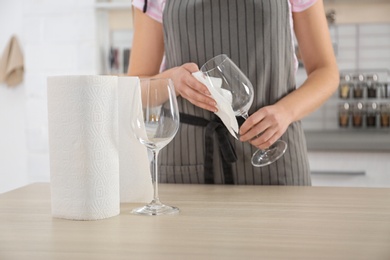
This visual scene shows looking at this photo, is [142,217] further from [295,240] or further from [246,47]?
[246,47]

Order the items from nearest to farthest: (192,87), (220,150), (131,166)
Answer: (131,166) → (192,87) → (220,150)

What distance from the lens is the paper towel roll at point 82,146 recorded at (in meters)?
1.00

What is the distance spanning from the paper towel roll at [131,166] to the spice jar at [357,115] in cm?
223

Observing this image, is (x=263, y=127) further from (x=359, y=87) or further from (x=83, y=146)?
(x=359, y=87)

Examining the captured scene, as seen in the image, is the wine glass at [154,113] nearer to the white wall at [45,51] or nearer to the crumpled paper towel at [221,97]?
the crumpled paper towel at [221,97]

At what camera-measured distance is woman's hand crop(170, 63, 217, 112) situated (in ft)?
4.09

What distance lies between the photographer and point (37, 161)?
10.5 ft

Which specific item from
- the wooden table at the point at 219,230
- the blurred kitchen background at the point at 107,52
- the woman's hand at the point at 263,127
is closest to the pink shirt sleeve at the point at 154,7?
the woman's hand at the point at 263,127

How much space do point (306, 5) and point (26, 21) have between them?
1.93 m

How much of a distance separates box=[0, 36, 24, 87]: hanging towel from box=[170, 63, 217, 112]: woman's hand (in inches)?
85.1

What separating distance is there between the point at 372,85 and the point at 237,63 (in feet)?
5.87

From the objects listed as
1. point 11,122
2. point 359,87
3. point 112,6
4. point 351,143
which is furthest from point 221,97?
point 11,122

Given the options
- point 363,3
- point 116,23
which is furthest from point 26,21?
point 363,3

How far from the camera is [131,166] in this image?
1.17 meters
